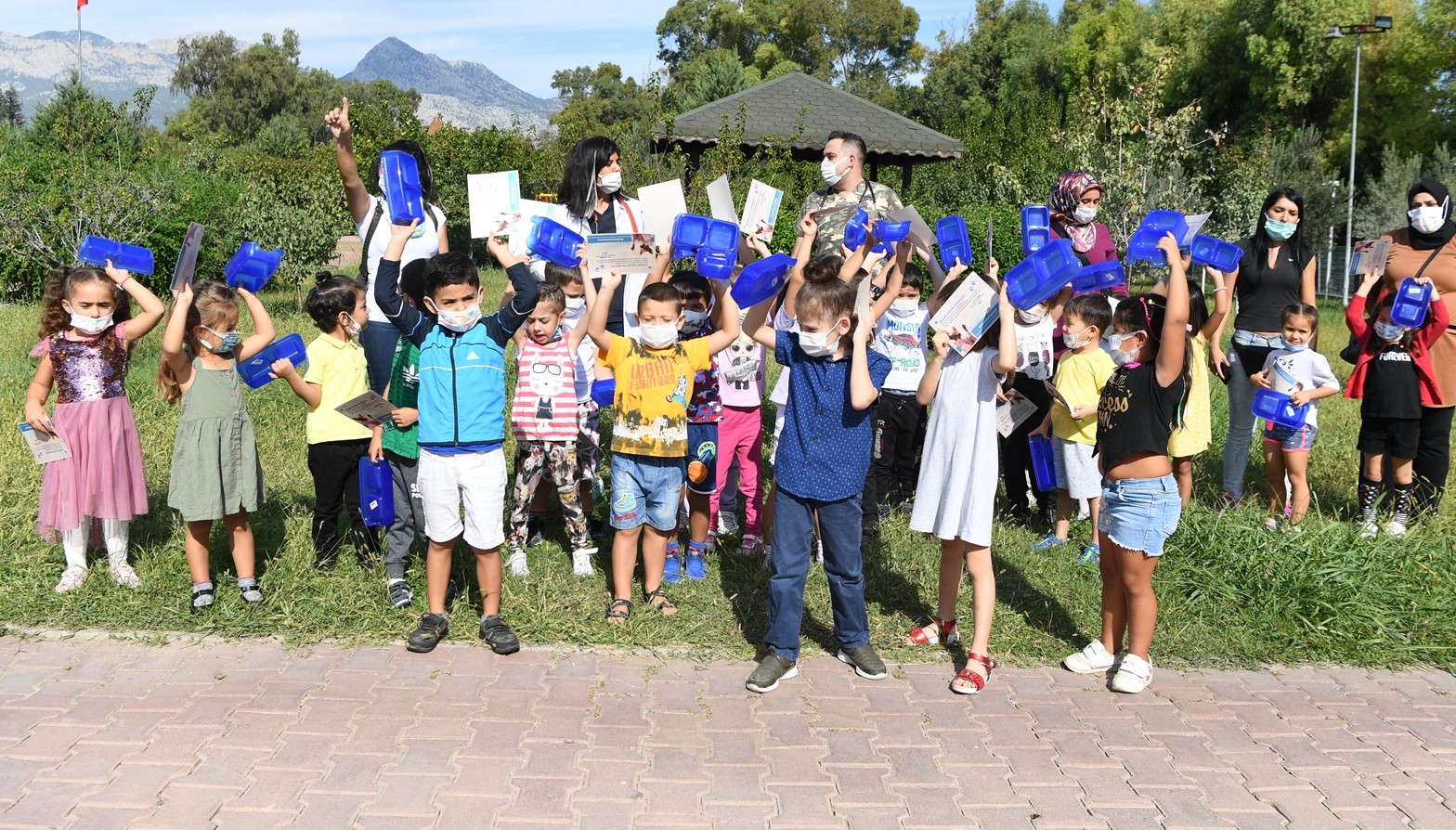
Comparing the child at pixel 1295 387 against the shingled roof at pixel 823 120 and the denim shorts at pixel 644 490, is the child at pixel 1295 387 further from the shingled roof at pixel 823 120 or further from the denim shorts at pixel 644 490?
the shingled roof at pixel 823 120

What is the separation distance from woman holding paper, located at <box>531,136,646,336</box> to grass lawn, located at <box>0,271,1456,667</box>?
1.51 metres

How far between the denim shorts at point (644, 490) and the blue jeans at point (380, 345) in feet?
4.29

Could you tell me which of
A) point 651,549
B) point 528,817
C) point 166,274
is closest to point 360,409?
point 651,549

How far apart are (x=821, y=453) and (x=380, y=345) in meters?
2.41

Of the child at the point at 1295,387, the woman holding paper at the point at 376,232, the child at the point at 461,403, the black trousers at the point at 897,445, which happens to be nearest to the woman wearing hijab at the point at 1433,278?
the child at the point at 1295,387

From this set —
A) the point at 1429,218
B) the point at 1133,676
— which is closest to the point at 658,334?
the point at 1133,676

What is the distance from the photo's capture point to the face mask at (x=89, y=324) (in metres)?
5.06

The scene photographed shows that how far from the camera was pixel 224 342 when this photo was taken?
16.8 feet

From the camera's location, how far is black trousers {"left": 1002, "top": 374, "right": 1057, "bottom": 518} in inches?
255

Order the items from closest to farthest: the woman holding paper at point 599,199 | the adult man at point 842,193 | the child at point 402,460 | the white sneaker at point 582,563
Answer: the child at point 402,460, the white sneaker at point 582,563, the adult man at point 842,193, the woman holding paper at point 599,199

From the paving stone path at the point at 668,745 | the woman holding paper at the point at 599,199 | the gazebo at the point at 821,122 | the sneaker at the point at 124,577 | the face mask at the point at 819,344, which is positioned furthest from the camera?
the gazebo at the point at 821,122

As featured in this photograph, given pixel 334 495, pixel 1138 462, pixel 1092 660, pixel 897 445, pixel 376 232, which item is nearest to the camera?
pixel 1138 462

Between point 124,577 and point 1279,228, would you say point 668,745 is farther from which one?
point 1279,228

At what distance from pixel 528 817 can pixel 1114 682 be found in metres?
2.52
